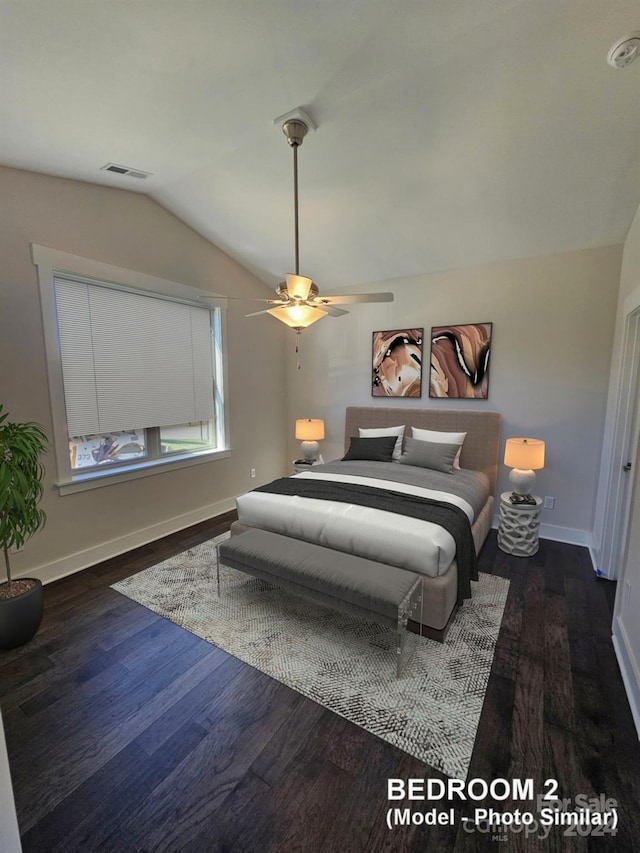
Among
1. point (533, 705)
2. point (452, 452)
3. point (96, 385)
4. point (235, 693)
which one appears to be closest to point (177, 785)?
point (235, 693)

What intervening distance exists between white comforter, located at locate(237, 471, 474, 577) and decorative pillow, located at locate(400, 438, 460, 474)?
650mm

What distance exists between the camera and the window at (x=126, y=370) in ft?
9.54

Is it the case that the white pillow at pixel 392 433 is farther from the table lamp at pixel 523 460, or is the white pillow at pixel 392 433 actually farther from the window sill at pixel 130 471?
the window sill at pixel 130 471

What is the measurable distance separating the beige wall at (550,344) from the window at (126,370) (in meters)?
2.46

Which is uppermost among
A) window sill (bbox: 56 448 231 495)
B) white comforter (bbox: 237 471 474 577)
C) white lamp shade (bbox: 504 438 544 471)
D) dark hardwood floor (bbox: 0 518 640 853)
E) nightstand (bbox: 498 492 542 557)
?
white lamp shade (bbox: 504 438 544 471)

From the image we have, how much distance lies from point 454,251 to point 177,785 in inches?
173

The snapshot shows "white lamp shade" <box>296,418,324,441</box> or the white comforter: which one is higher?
"white lamp shade" <box>296,418,324,441</box>

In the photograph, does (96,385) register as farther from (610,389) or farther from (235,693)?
(610,389)

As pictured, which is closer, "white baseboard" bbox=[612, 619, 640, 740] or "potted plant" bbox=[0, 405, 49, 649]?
"white baseboard" bbox=[612, 619, 640, 740]

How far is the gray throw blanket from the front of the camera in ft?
7.98

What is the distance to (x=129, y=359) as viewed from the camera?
3404 millimetres

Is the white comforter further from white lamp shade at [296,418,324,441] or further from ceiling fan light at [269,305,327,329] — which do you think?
white lamp shade at [296,418,324,441]

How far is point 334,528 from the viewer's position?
2.54 meters

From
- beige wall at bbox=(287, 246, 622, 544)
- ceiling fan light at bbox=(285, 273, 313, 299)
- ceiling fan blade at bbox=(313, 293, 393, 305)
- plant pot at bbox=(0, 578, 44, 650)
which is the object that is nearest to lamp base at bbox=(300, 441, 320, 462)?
beige wall at bbox=(287, 246, 622, 544)
